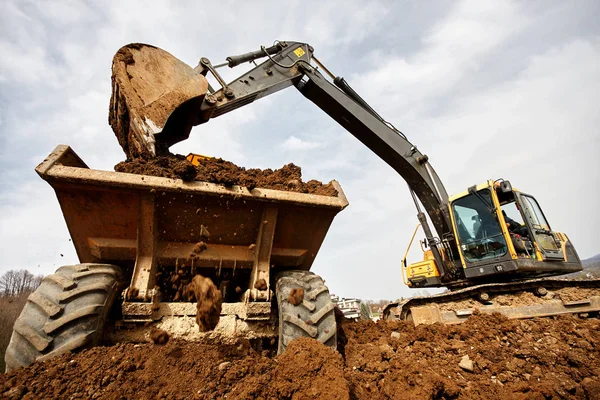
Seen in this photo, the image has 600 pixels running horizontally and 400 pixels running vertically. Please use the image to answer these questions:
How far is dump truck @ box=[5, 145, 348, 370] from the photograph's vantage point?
2137 mm

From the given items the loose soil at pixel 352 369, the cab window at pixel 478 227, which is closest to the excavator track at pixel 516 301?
the cab window at pixel 478 227

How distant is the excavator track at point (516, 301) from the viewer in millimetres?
4602

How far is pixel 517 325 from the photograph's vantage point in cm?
392

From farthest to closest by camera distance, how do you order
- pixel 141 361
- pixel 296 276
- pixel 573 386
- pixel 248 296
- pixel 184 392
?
1. pixel 296 276
2. pixel 248 296
3. pixel 573 386
4. pixel 141 361
5. pixel 184 392

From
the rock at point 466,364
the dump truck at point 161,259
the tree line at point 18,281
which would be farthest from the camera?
the tree line at point 18,281

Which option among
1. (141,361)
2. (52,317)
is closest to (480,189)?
(141,361)

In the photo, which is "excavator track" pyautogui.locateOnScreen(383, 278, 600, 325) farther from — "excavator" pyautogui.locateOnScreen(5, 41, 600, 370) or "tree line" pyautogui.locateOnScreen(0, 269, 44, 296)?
"tree line" pyautogui.locateOnScreen(0, 269, 44, 296)

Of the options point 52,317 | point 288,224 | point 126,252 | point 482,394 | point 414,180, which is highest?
point 414,180

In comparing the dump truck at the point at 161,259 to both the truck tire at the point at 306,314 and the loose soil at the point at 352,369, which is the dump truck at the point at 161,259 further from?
the loose soil at the point at 352,369

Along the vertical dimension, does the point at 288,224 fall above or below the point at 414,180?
below

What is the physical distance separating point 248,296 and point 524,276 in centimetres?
505

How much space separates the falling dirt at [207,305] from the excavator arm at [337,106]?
1.99 metres

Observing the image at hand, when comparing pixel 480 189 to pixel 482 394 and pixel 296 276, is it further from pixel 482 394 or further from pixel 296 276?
pixel 296 276

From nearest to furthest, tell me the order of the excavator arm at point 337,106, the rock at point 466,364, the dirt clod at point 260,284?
1. the dirt clod at point 260,284
2. the rock at point 466,364
3. the excavator arm at point 337,106
